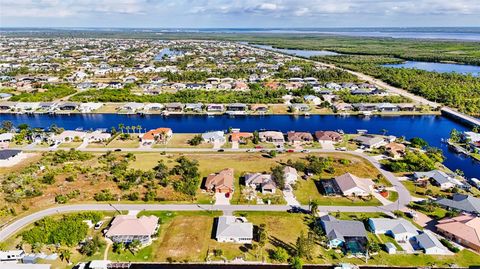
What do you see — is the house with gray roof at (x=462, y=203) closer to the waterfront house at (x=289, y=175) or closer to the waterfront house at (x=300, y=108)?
the waterfront house at (x=289, y=175)

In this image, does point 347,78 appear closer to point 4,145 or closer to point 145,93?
point 145,93

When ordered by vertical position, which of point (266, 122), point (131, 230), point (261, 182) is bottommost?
point (131, 230)

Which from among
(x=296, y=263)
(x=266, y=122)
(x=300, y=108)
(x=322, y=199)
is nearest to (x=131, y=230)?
(x=296, y=263)

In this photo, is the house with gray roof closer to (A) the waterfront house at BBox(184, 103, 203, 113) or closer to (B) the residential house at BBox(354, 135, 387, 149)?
(B) the residential house at BBox(354, 135, 387, 149)

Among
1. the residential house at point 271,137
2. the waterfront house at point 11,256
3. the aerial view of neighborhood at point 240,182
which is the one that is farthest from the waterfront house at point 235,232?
the residential house at point 271,137

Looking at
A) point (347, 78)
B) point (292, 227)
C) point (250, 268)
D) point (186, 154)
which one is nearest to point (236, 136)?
point (186, 154)

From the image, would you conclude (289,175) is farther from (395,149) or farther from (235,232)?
(395,149)

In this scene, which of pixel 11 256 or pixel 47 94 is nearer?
pixel 11 256
